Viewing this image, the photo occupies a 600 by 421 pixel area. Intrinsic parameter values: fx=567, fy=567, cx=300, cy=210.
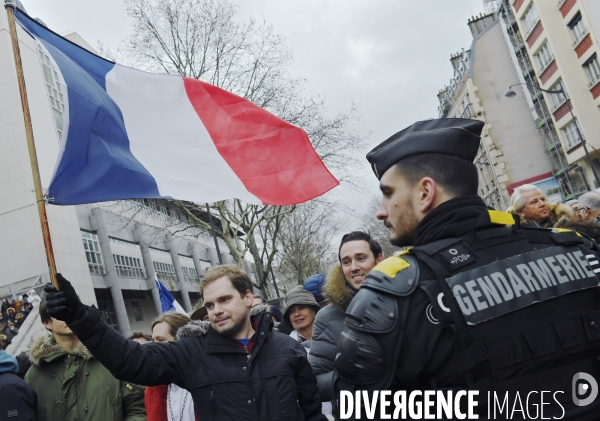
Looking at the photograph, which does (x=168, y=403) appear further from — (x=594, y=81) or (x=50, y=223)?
(x=594, y=81)

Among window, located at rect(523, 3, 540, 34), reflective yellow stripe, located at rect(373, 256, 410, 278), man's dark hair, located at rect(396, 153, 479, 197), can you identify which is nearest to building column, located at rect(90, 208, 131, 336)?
window, located at rect(523, 3, 540, 34)

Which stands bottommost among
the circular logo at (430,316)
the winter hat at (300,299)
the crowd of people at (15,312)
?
the circular logo at (430,316)

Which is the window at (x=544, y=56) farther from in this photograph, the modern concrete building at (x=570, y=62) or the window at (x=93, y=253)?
the window at (x=93, y=253)

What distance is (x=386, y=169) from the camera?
7.29 feet

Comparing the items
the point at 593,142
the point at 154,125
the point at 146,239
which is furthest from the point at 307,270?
the point at 154,125

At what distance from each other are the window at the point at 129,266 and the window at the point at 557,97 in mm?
29656

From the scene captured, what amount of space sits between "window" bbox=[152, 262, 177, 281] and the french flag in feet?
124

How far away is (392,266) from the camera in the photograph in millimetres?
1911

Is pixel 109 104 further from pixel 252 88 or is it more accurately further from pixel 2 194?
pixel 2 194

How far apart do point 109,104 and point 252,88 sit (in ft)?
66.2

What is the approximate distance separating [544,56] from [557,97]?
2920 millimetres

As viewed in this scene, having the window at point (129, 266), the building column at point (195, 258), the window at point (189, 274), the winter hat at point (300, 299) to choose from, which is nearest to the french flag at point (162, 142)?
the winter hat at point (300, 299)

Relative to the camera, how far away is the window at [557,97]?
36.6 m

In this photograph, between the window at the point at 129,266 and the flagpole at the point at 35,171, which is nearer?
the flagpole at the point at 35,171
